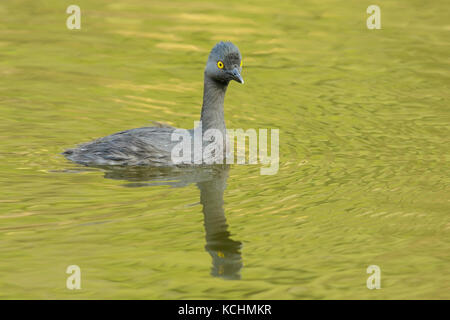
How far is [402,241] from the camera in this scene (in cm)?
884

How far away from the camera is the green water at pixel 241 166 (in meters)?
8.04

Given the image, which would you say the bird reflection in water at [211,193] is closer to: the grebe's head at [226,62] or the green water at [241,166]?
the green water at [241,166]

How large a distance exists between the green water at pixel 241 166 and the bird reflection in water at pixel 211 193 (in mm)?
29

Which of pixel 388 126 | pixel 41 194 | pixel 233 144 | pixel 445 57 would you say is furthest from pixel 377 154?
pixel 445 57

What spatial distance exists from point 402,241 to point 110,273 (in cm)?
305

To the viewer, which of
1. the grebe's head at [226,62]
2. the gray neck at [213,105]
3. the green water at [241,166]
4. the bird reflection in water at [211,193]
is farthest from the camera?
the gray neck at [213,105]

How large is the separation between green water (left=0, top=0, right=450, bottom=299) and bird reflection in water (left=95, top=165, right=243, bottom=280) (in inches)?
1.1

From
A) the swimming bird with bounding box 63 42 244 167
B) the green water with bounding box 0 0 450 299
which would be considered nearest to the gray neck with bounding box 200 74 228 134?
the swimming bird with bounding box 63 42 244 167

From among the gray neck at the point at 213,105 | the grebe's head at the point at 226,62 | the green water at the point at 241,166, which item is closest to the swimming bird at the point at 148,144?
the grebe's head at the point at 226,62

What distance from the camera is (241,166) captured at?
11297 millimetres

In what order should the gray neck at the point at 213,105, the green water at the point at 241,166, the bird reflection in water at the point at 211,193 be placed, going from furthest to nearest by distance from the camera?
the gray neck at the point at 213,105, the bird reflection in water at the point at 211,193, the green water at the point at 241,166

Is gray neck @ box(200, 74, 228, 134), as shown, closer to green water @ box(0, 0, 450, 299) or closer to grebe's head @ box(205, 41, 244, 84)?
grebe's head @ box(205, 41, 244, 84)
